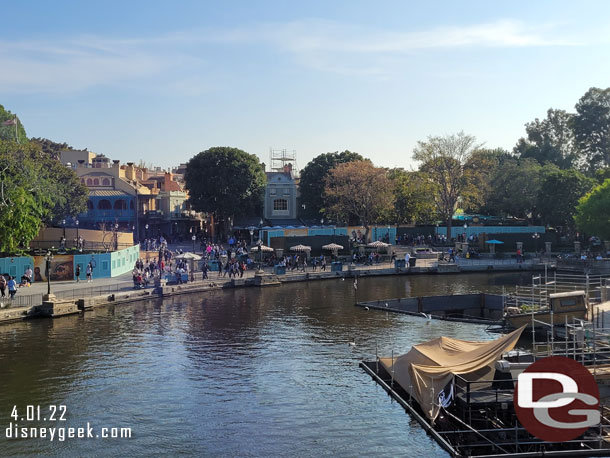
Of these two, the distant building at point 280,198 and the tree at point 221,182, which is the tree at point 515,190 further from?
the tree at point 221,182

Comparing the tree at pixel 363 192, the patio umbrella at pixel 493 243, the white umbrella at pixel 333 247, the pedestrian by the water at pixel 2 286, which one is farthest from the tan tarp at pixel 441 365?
the tree at pixel 363 192

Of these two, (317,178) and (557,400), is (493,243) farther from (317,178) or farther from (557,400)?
(557,400)

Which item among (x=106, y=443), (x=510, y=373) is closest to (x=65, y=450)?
(x=106, y=443)

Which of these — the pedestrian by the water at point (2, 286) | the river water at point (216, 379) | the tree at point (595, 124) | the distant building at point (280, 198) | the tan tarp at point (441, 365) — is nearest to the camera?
the river water at point (216, 379)

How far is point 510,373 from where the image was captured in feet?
68.3

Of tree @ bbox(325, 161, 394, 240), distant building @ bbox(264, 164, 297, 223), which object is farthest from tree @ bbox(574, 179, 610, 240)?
distant building @ bbox(264, 164, 297, 223)

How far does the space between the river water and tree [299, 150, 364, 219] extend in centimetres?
4710

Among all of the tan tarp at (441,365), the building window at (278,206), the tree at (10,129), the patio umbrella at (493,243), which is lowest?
the tan tarp at (441,365)

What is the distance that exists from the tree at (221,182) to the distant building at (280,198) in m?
6.15

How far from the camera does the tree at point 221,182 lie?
86.8m

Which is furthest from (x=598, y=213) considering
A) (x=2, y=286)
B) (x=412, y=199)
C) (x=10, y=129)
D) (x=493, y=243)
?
(x=10, y=129)

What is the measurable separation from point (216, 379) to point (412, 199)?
60.4 meters

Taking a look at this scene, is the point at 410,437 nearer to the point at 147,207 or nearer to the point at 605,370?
the point at 605,370

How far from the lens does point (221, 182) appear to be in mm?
86500
